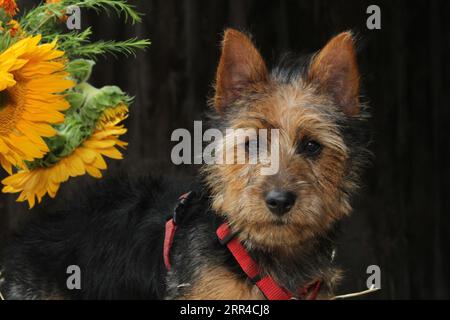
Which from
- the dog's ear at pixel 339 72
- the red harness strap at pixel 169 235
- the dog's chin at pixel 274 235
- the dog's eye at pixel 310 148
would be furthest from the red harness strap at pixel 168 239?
the dog's ear at pixel 339 72

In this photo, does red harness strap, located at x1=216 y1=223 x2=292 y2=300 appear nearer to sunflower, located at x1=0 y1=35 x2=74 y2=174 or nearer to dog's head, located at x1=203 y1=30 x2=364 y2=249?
dog's head, located at x1=203 y1=30 x2=364 y2=249

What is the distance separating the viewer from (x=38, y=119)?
2223 millimetres

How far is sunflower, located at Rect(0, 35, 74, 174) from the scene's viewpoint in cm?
218

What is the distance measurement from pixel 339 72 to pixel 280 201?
0.64m

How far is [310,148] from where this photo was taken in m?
2.91

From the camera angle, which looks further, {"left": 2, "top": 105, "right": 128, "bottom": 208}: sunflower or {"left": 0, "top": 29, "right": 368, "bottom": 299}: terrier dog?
{"left": 0, "top": 29, "right": 368, "bottom": 299}: terrier dog

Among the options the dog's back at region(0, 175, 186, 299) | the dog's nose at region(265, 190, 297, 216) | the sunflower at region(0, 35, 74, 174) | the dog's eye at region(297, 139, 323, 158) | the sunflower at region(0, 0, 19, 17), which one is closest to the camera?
the sunflower at region(0, 35, 74, 174)

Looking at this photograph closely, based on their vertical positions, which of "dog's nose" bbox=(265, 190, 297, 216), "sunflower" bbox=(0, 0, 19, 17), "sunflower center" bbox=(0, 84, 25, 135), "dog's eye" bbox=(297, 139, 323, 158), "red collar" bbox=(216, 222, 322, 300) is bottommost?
"red collar" bbox=(216, 222, 322, 300)

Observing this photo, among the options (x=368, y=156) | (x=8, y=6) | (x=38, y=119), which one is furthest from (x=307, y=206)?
(x=8, y=6)

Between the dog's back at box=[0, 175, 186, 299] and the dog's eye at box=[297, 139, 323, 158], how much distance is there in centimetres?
80

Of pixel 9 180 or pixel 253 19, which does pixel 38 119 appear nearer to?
pixel 9 180

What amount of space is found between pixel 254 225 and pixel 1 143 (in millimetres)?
1023

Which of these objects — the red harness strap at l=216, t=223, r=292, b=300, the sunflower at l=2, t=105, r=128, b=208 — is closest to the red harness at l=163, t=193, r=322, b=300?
the red harness strap at l=216, t=223, r=292, b=300

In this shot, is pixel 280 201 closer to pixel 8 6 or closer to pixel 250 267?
pixel 250 267
